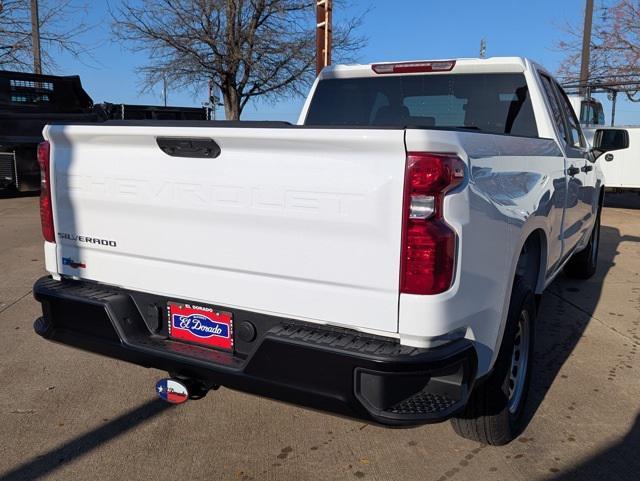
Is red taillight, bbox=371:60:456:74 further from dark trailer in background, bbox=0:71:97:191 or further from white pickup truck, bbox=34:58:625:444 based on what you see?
dark trailer in background, bbox=0:71:97:191

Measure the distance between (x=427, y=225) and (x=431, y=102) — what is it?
7.64 feet

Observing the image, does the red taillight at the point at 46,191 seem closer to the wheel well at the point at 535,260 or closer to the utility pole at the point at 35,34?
the wheel well at the point at 535,260

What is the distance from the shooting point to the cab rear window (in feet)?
13.1

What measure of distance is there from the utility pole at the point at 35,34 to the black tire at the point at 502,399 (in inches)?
696

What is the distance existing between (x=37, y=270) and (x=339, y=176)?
5.64 meters

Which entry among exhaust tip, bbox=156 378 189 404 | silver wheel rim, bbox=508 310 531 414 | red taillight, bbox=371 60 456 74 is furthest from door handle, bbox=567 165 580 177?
exhaust tip, bbox=156 378 189 404

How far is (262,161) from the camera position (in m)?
2.39

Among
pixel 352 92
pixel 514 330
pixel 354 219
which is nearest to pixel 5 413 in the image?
pixel 354 219

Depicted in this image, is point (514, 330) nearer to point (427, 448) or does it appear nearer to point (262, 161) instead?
point (427, 448)

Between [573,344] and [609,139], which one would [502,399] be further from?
[609,139]

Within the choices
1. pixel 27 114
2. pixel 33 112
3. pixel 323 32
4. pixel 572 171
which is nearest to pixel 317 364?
pixel 572 171

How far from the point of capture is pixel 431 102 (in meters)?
4.22

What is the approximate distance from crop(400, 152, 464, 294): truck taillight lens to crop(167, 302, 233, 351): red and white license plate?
86 centimetres

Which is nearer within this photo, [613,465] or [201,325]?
[201,325]
